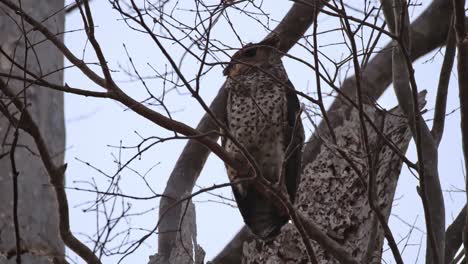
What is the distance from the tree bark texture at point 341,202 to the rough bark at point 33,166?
63.2 inches

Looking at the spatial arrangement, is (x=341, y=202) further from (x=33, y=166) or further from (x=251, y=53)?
(x=33, y=166)

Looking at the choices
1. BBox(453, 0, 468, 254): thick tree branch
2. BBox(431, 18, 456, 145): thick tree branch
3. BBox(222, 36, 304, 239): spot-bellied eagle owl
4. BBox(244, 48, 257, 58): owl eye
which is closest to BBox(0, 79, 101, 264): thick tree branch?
BBox(453, 0, 468, 254): thick tree branch

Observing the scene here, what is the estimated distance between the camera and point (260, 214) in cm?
516

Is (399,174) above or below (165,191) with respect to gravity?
below

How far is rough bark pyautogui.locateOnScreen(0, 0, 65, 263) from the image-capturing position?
3672 millimetres

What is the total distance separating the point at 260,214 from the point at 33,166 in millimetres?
1793

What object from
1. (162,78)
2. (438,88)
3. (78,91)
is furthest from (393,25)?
(78,91)

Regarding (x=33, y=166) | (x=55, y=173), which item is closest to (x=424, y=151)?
(x=55, y=173)

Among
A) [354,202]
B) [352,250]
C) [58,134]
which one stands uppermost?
[58,134]

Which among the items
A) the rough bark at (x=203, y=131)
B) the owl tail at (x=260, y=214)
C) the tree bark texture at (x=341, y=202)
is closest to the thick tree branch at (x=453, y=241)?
the tree bark texture at (x=341, y=202)

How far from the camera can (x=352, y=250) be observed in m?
4.75

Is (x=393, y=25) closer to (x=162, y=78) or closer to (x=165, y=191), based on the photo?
(x=162, y=78)

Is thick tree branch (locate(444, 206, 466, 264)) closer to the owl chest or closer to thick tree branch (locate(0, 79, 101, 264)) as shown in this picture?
the owl chest

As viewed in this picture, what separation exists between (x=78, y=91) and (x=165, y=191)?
7.83ft
